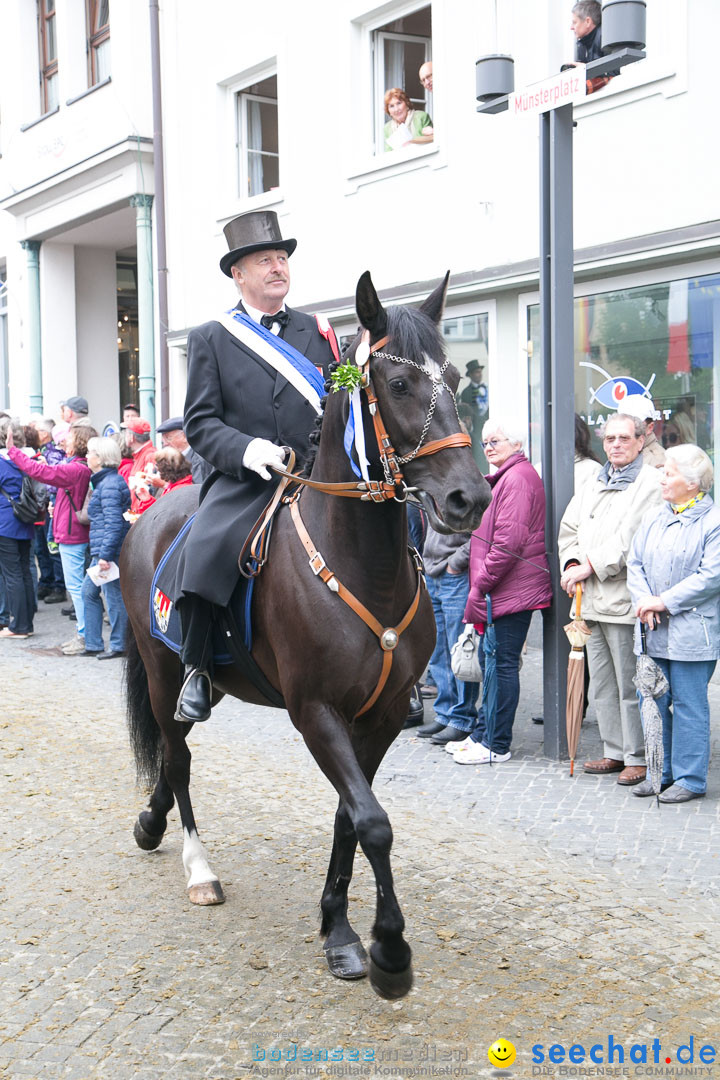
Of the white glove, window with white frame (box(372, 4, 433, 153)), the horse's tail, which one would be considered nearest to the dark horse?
the white glove

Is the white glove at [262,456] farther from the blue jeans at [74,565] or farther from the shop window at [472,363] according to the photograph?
the blue jeans at [74,565]

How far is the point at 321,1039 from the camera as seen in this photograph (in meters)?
3.78

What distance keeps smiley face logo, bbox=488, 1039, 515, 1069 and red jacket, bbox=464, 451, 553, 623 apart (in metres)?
3.90

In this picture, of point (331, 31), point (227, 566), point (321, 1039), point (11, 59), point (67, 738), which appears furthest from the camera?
point (11, 59)

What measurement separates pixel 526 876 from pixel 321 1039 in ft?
5.78

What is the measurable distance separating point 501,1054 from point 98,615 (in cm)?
874

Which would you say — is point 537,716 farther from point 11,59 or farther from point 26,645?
point 11,59

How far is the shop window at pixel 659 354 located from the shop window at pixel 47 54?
1312 cm

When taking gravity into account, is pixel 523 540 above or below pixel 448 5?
below

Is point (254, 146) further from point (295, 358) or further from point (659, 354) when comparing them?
point (295, 358)

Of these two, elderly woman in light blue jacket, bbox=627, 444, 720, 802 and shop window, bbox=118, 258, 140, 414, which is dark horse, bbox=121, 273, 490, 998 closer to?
elderly woman in light blue jacket, bbox=627, 444, 720, 802

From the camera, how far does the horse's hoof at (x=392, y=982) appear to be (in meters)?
3.76

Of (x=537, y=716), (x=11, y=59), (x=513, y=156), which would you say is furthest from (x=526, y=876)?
(x=11, y=59)

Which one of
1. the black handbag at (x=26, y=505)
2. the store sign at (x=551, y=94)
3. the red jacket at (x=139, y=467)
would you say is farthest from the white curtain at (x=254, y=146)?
the store sign at (x=551, y=94)
